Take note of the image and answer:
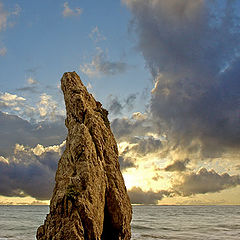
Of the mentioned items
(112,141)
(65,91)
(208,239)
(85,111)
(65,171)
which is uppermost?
(65,91)

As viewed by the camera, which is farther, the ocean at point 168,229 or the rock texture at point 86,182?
the ocean at point 168,229

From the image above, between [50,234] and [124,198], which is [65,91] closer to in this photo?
[124,198]

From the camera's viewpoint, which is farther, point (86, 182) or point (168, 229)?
point (168, 229)

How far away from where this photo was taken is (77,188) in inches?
645

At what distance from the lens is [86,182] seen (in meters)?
16.6

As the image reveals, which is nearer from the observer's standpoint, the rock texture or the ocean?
the rock texture

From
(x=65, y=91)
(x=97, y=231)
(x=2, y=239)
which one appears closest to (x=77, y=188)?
(x=97, y=231)

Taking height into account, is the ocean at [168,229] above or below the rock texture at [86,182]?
below

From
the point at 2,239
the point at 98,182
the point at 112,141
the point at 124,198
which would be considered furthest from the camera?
the point at 2,239

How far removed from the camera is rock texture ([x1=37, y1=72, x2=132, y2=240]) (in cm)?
1591

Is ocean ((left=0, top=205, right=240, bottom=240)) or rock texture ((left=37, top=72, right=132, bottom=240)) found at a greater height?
rock texture ((left=37, top=72, right=132, bottom=240))

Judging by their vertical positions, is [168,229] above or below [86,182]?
below

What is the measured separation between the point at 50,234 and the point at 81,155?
452cm

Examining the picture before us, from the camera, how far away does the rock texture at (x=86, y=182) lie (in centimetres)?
1591
